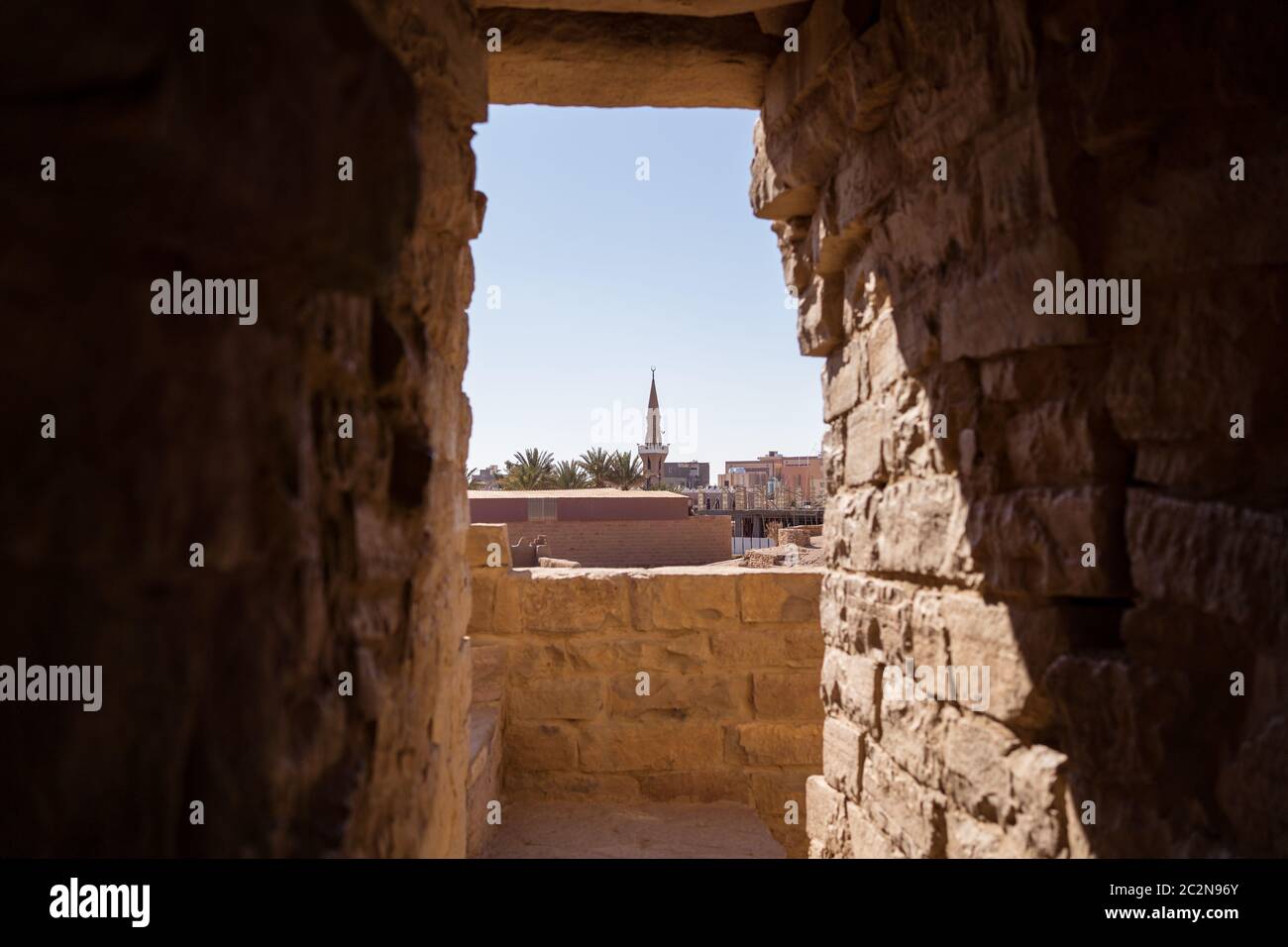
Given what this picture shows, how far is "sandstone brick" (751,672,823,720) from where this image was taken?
15.5 ft

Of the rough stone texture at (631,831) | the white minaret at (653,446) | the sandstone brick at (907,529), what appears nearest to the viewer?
the sandstone brick at (907,529)

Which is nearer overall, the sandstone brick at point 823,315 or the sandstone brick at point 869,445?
the sandstone brick at point 869,445

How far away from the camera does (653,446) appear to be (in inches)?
1532

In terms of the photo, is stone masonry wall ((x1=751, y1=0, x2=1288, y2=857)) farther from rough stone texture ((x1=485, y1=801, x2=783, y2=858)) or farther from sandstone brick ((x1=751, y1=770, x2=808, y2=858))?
sandstone brick ((x1=751, y1=770, x2=808, y2=858))

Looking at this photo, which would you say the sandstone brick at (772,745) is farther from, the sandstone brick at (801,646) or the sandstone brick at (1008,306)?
the sandstone brick at (1008,306)

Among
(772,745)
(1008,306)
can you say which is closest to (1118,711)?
(1008,306)

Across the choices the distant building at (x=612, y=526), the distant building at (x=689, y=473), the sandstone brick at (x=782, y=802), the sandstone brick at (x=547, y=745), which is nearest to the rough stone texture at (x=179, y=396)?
the sandstone brick at (x=547, y=745)

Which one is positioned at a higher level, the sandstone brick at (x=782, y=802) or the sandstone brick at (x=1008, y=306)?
the sandstone brick at (x=1008, y=306)

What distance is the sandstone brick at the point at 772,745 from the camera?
15.5 feet

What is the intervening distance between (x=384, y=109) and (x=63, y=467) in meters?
0.56

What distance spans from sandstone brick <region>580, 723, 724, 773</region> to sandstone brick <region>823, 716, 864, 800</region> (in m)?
1.61

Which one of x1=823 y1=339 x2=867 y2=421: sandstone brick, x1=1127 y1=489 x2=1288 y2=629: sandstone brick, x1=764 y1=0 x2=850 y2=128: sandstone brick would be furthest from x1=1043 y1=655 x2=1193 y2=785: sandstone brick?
x1=764 y1=0 x2=850 y2=128: sandstone brick

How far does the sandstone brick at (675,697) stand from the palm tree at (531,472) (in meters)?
18.6

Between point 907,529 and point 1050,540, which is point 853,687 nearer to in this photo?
point 907,529
